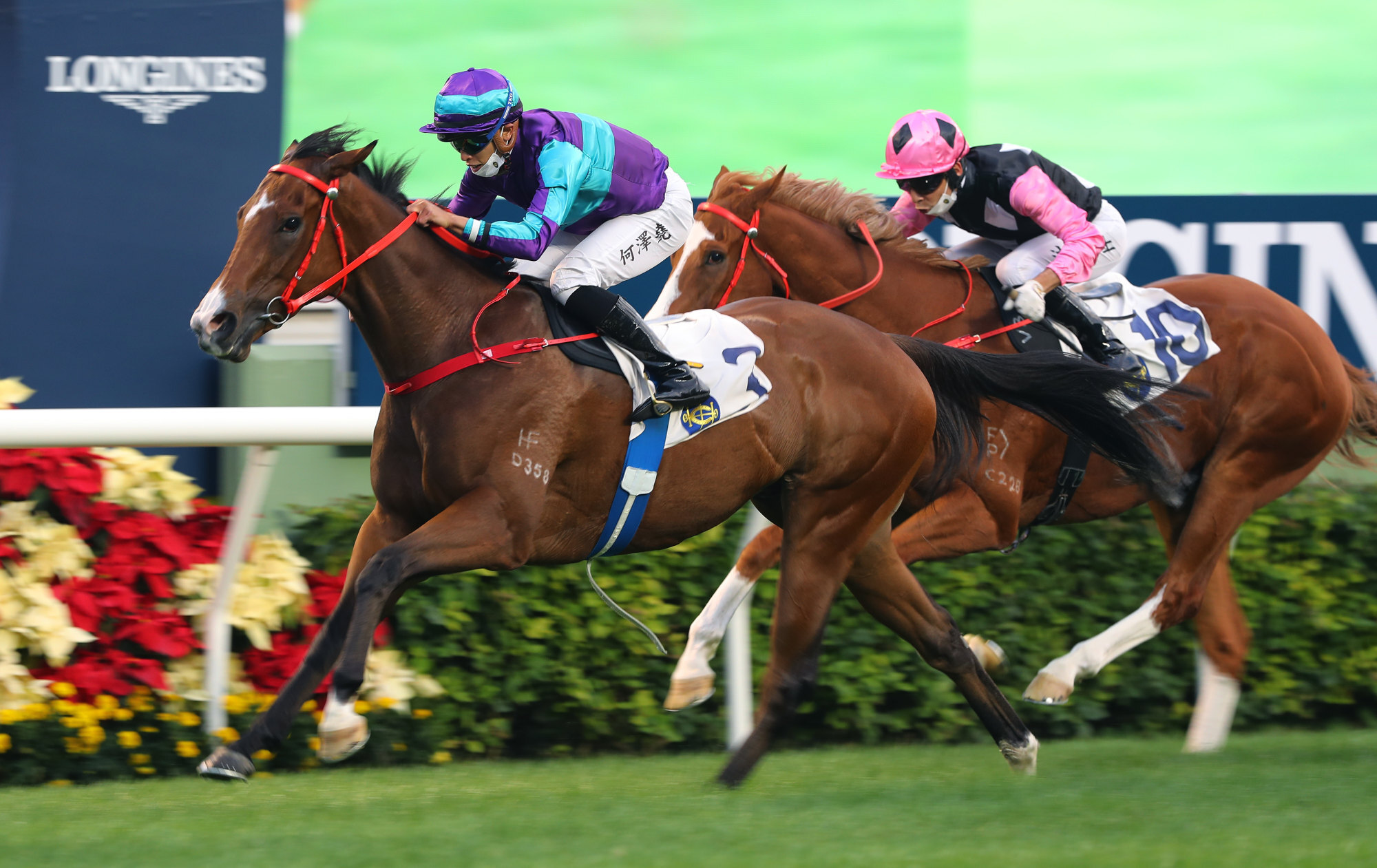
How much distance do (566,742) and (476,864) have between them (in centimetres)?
172

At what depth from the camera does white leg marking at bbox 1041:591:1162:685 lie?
4262mm

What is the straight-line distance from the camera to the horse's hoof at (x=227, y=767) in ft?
9.55

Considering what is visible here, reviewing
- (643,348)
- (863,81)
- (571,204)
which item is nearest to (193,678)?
(643,348)

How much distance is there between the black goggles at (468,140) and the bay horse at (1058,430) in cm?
113

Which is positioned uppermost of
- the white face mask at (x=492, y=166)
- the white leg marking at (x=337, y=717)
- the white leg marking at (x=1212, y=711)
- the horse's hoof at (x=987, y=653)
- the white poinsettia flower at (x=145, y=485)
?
the white face mask at (x=492, y=166)

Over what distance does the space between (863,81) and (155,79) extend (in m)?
6.94

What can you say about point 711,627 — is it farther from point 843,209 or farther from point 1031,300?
point 843,209

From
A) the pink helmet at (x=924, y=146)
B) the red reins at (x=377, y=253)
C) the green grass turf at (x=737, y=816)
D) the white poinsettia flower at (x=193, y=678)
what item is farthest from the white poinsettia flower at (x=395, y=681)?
the pink helmet at (x=924, y=146)

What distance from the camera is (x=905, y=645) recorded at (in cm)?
459

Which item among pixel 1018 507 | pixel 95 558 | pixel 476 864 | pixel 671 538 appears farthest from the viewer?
pixel 1018 507

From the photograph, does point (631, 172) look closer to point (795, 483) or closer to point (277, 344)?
point (795, 483)

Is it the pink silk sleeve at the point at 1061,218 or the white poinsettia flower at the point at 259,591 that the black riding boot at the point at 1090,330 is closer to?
the pink silk sleeve at the point at 1061,218

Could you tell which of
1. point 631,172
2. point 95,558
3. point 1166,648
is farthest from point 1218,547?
point 95,558

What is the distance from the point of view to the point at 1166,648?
493cm
